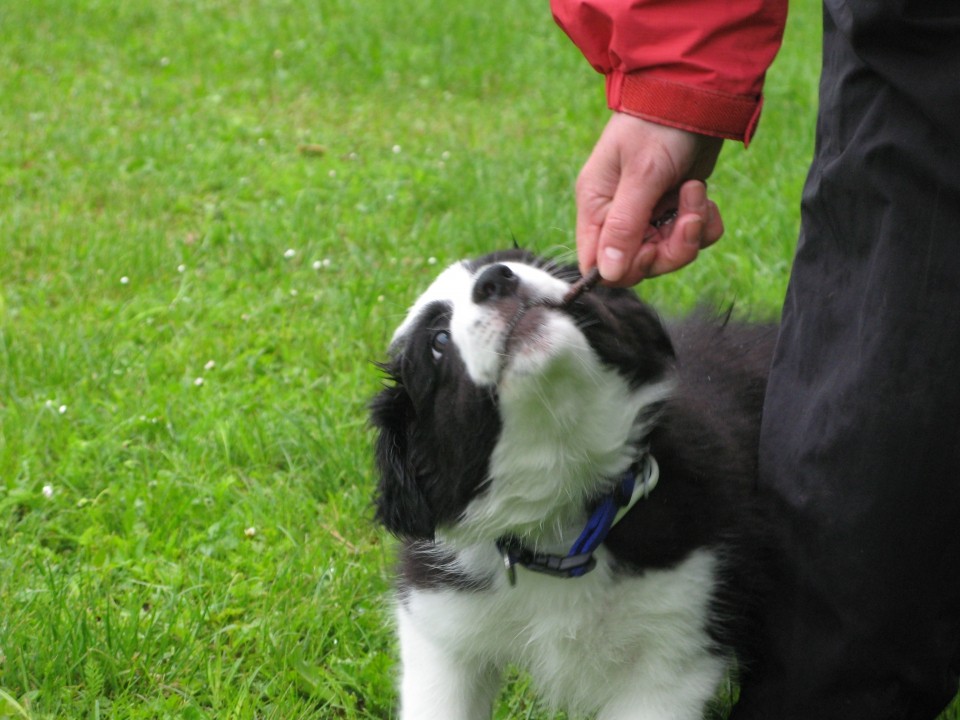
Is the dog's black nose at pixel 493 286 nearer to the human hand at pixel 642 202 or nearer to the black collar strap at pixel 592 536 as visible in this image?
the human hand at pixel 642 202

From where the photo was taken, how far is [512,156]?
569 cm

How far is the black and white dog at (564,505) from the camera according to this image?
220 cm

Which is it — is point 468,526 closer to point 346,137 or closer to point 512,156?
point 512,156

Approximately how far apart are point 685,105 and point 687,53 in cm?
9

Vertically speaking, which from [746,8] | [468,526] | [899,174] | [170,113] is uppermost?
[746,8]

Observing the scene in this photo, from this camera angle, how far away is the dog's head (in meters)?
2.12

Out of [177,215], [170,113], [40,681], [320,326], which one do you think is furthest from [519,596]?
[170,113]

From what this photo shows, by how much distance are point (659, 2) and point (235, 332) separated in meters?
2.52

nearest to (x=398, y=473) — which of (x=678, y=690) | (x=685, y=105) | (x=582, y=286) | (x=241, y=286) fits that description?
(x=582, y=286)

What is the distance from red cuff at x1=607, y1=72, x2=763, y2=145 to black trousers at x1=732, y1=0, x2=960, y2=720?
0.15m

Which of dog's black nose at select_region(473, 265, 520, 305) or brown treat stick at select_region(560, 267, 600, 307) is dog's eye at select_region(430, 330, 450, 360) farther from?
brown treat stick at select_region(560, 267, 600, 307)

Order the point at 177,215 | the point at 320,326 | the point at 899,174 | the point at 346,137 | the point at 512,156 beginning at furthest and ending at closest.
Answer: the point at 346,137 → the point at 512,156 → the point at 177,215 → the point at 320,326 → the point at 899,174

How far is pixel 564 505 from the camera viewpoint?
230 centimetres

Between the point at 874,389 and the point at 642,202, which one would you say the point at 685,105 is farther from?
the point at 874,389
